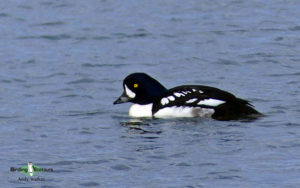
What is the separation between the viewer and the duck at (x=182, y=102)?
16.4m

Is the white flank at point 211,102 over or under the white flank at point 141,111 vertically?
over

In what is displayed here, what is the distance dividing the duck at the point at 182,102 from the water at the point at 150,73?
304mm

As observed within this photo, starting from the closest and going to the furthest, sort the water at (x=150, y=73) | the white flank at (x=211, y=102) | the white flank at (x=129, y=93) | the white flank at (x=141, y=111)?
the water at (x=150, y=73), the white flank at (x=211, y=102), the white flank at (x=141, y=111), the white flank at (x=129, y=93)

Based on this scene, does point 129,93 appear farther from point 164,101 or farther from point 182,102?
point 182,102

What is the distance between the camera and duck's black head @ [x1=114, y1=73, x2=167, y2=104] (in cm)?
1745

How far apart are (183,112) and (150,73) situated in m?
4.56

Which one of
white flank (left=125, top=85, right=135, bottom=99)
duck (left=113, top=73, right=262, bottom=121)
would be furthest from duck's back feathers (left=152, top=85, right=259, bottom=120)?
white flank (left=125, top=85, right=135, bottom=99)

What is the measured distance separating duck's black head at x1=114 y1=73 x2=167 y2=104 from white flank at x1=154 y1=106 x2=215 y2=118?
62 cm

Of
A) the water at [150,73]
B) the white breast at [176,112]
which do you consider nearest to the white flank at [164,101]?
the white breast at [176,112]

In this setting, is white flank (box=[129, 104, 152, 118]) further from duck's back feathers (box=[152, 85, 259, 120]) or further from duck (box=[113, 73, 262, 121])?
duck's back feathers (box=[152, 85, 259, 120])

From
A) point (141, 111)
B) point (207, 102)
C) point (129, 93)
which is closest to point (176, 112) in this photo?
point (207, 102)

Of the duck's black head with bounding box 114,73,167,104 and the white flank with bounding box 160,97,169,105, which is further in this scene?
the duck's black head with bounding box 114,73,167,104

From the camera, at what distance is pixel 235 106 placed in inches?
648

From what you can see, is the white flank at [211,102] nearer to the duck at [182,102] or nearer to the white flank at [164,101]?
the duck at [182,102]
